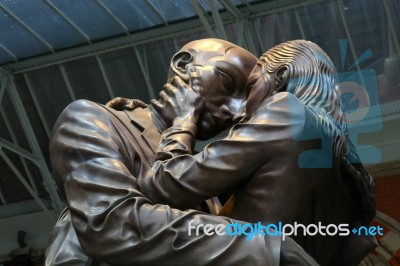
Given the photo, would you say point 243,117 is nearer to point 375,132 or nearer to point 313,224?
point 313,224

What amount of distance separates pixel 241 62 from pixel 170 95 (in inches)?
13.9

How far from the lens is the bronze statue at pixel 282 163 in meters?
3.60

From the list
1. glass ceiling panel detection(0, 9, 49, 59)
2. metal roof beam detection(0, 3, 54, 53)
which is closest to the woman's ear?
metal roof beam detection(0, 3, 54, 53)

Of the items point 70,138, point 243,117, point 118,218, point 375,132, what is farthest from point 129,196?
point 375,132

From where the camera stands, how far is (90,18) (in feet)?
51.4

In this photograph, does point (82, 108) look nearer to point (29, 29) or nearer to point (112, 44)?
point (29, 29)

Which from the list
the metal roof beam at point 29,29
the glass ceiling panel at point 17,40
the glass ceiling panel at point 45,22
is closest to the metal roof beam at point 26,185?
the glass ceiling panel at point 17,40

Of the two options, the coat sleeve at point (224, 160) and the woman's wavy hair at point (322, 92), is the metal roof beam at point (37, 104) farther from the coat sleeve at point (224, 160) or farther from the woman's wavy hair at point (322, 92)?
the coat sleeve at point (224, 160)

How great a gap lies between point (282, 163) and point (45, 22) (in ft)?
41.4

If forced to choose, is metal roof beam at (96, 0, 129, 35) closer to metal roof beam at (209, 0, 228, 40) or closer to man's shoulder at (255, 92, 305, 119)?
metal roof beam at (209, 0, 228, 40)

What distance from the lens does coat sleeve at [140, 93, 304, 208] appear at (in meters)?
3.58

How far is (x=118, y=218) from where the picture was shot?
355cm

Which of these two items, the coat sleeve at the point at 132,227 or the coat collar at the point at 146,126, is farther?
the coat collar at the point at 146,126

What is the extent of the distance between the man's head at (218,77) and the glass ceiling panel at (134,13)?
1117 cm
